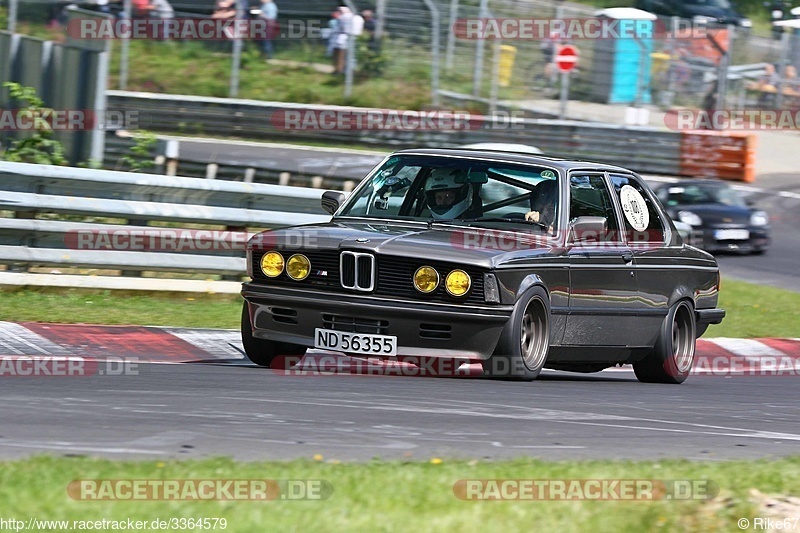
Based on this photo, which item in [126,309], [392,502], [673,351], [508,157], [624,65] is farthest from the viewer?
[624,65]

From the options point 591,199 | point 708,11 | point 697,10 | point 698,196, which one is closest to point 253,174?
point 698,196

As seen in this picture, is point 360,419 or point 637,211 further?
point 637,211

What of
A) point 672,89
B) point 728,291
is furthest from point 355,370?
point 672,89

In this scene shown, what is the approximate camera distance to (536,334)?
827cm

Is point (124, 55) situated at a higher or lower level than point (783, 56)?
lower

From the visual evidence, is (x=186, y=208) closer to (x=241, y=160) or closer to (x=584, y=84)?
(x=241, y=160)

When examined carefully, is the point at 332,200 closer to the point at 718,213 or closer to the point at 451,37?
the point at 718,213

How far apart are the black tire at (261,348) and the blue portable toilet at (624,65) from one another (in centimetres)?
2002

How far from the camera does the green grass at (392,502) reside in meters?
4.13

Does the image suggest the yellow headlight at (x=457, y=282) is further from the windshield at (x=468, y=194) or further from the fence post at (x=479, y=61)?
the fence post at (x=479, y=61)

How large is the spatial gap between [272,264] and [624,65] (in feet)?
68.7

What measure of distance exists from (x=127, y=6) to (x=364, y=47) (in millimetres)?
4620

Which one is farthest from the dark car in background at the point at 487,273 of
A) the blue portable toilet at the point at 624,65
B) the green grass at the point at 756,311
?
the blue portable toilet at the point at 624,65

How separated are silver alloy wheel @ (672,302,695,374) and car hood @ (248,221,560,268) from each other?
1826 millimetres
